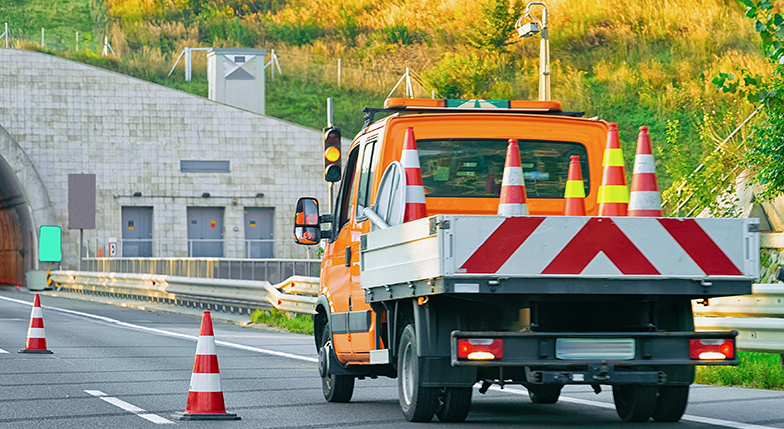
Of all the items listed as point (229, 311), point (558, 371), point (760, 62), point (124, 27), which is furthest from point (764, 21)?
point (124, 27)

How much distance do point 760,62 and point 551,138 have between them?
5153cm

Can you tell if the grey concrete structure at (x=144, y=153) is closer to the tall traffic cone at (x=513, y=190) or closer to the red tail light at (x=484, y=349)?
the tall traffic cone at (x=513, y=190)

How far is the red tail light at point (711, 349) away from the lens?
7.92 metres

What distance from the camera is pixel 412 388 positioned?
28.3 ft

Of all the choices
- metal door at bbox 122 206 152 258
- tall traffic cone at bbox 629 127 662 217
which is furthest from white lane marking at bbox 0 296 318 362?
metal door at bbox 122 206 152 258

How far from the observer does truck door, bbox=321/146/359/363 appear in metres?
10.1

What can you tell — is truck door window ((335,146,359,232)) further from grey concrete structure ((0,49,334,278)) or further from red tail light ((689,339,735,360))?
grey concrete structure ((0,49,334,278))

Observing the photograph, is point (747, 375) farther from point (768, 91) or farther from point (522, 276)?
point (522, 276)

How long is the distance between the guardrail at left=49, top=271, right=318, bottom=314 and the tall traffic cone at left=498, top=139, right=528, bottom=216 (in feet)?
41.7

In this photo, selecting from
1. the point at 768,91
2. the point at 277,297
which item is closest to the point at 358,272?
the point at 768,91

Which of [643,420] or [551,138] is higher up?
[551,138]

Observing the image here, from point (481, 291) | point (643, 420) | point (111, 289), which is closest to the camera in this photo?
point (481, 291)

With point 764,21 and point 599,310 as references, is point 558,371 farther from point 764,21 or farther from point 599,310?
point 764,21

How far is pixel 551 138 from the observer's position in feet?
31.9
